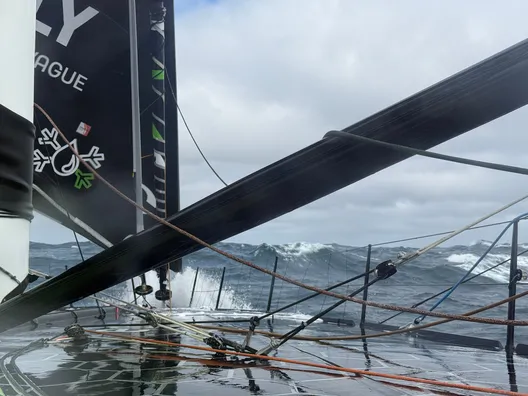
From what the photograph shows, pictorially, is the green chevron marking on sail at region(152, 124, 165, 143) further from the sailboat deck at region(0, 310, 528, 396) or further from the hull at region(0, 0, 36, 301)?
the hull at region(0, 0, 36, 301)

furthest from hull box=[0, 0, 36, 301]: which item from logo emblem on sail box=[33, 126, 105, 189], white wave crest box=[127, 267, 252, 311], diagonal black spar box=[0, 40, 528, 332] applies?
white wave crest box=[127, 267, 252, 311]

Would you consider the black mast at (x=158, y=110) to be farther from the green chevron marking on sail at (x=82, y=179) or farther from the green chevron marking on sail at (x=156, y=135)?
the green chevron marking on sail at (x=82, y=179)

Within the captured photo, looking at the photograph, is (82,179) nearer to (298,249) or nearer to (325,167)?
(325,167)

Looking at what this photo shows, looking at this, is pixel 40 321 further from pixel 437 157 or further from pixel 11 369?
pixel 437 157

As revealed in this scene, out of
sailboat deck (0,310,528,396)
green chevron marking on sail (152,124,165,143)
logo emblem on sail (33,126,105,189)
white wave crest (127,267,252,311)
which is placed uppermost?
green chevron marking on sail (152,124,165,143)

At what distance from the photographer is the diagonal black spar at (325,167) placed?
2.29 metres

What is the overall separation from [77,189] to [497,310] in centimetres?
1045

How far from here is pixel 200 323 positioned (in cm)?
729

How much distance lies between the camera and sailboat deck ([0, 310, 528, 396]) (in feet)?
11.8

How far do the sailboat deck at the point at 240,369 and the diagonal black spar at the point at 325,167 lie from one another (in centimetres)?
96

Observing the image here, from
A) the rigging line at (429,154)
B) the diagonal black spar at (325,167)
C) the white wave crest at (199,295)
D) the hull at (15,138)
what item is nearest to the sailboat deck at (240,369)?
the hull at (15,138)

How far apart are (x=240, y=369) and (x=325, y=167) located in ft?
7.44

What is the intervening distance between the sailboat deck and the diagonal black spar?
0.96m

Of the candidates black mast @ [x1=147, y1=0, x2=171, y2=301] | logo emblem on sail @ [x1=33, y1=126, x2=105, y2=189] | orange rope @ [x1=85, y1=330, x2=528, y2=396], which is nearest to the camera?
orange rope @ [x1=85, y1=330, x2=528, y2=396]
